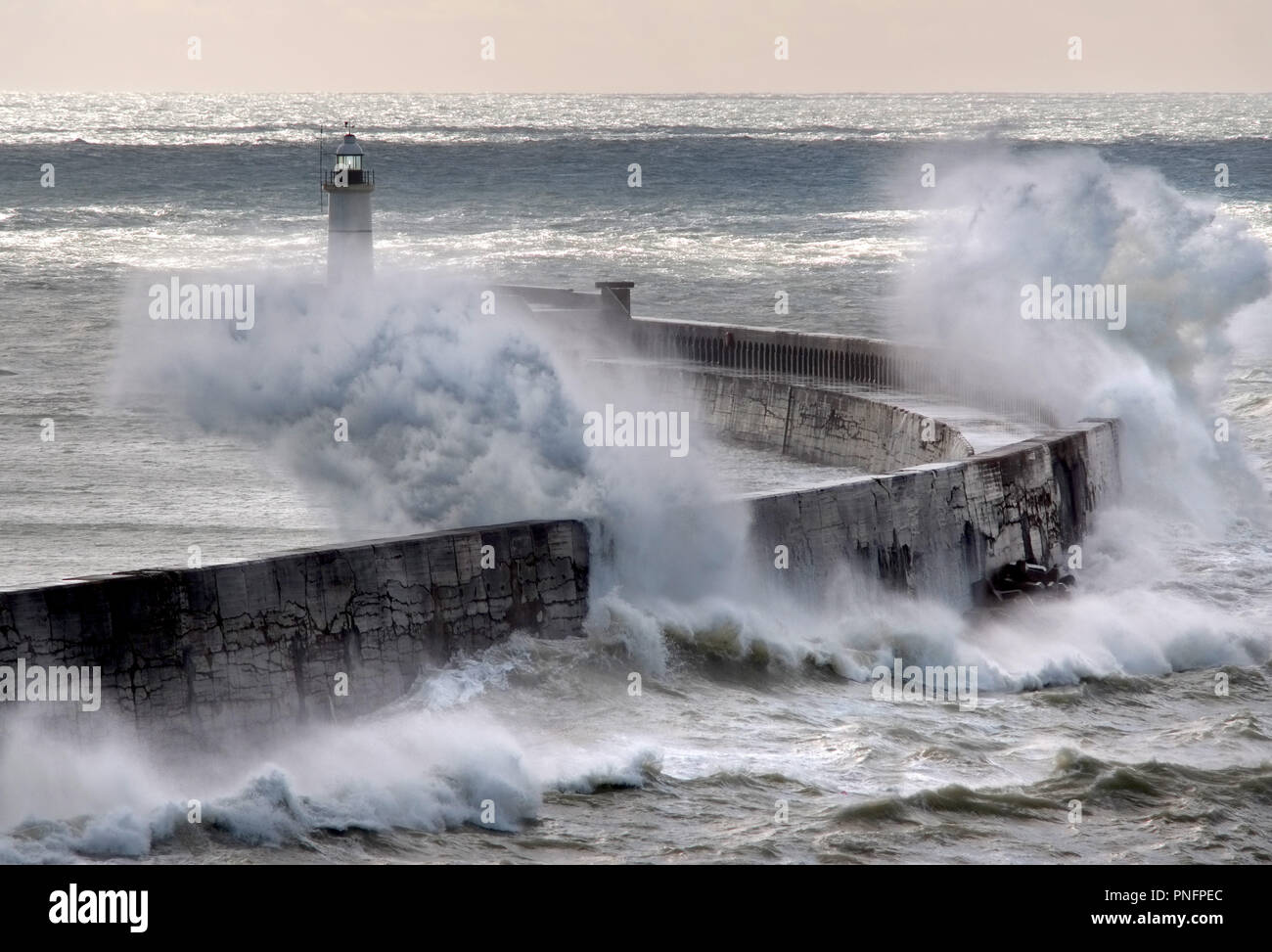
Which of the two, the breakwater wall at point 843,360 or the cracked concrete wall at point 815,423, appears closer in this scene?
the cracked concrete wall at point 815,423

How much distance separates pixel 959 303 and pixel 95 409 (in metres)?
12.6

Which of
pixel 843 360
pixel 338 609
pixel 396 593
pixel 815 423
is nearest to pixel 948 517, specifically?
pixel 396 593

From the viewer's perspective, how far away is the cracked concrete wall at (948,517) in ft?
48.9

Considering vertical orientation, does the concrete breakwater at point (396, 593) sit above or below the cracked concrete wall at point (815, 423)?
below

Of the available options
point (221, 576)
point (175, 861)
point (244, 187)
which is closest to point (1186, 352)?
point (221, 576)

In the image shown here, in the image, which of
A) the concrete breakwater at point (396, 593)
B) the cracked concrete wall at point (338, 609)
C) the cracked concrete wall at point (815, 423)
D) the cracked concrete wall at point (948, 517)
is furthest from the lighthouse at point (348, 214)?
the cracked concrete wall at point (338, 609)

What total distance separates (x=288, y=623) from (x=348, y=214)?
12.8m

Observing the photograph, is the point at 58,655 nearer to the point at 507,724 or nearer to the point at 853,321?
the point at 507,724

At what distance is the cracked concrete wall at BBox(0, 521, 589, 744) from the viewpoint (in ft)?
33.9

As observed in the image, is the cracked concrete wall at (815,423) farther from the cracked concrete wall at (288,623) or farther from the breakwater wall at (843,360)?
the cracked concrete wall at (288,623)

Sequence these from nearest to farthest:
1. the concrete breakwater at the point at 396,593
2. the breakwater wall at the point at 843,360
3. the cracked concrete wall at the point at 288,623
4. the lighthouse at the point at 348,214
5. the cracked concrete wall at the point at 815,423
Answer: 1. the cracked concrete wall at the point at 288,623
2. the concrete breakwater at the point at 396,593
3. the cracked concrete wall at the point at 815,423
4. the breakwater wall at the point at 843,360
5. the lighthouse at the point at 348,214

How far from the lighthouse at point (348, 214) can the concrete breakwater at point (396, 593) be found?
8755mm

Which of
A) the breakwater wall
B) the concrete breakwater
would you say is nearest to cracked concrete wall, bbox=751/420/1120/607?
the concrete breakwater

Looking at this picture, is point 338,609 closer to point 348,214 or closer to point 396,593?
point 396,593
